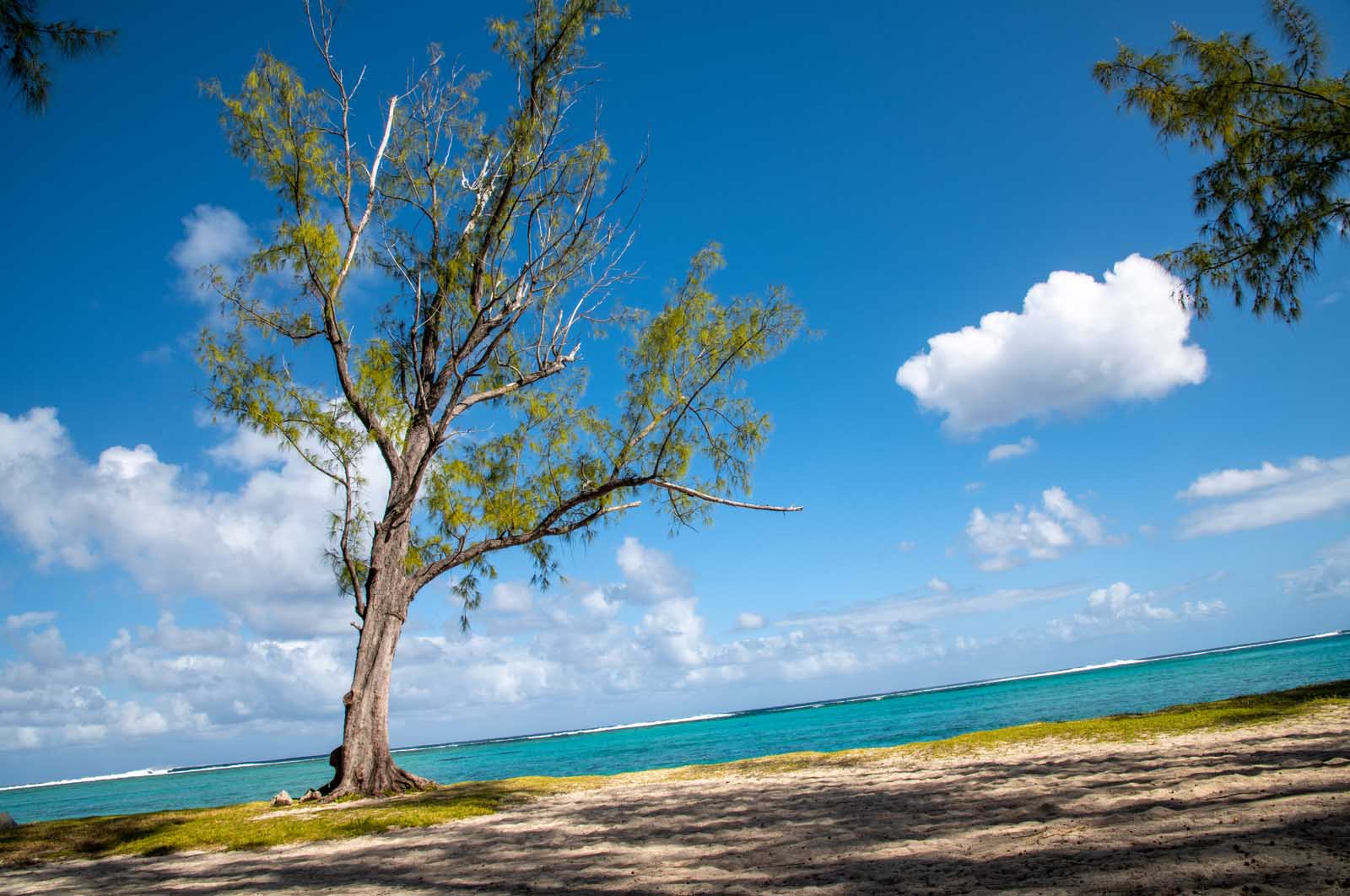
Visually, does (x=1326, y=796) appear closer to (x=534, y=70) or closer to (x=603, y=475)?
(x=603, y=475)

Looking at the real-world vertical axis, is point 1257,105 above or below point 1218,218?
above

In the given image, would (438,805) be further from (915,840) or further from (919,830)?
(915,840)

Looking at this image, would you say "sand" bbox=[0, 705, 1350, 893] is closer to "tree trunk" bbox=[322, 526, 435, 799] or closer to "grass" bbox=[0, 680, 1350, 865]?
"grass" bbox=[0, 680, 1350, 865]

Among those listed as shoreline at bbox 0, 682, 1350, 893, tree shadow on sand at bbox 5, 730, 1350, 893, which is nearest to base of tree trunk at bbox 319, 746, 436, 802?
shoreline at bbox 0, 682, 1350, 893

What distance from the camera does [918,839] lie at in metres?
5.20

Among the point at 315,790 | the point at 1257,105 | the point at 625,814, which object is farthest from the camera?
the point at 315,790

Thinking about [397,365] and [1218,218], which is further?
[397,365]

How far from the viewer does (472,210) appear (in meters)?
15.6

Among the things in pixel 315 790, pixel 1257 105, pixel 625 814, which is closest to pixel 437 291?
pixel 315 790

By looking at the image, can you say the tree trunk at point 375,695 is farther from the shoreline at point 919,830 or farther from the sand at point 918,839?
the sand at point 918,839

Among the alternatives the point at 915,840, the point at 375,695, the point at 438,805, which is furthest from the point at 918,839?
the point at 375,695

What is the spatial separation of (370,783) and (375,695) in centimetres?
141

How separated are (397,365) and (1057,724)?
14490 millimetres

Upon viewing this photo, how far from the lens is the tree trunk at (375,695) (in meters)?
12.3
